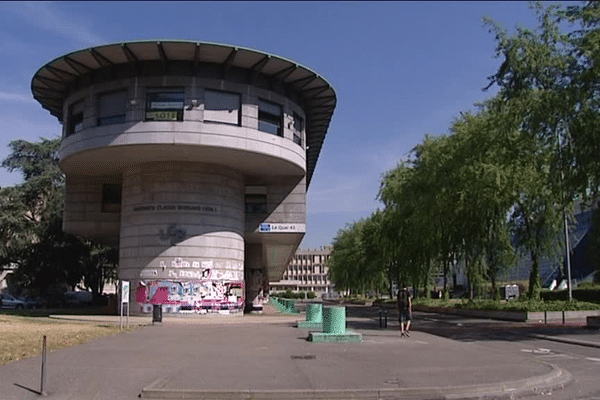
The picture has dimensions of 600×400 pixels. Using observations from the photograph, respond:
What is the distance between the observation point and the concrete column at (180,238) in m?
35.5

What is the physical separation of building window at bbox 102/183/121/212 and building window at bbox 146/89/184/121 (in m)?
9.84

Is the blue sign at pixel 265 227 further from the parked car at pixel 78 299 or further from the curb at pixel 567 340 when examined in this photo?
the parked car at pixel 78 299

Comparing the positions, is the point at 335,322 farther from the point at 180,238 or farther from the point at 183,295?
the point at 180,238

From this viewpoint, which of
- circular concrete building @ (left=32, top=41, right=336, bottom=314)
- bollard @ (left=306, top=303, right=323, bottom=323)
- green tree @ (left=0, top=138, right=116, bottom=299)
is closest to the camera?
bollard @ (left=306, top=303, right=323, bottom=323)

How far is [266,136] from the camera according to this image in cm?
3591

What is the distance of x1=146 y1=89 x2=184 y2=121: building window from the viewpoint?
112 feet

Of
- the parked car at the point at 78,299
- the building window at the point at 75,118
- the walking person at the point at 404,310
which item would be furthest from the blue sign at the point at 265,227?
the parked car at the point at 78,299

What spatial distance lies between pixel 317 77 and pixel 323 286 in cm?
16000

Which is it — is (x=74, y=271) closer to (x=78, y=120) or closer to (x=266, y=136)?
(x=78, y=120)

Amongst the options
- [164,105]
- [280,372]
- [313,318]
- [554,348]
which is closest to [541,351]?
[554,348]

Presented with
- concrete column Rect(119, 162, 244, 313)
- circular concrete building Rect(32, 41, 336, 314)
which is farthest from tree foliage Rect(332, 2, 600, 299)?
concrete column Rect(119, 162, 244, 313)

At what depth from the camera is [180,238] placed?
35.5 metres

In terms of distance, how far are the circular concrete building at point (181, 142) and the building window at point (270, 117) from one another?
0.06 meters

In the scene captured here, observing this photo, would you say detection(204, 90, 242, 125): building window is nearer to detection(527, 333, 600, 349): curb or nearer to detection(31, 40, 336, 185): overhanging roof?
detection(31, 40, 336, 185): overhanging roof
